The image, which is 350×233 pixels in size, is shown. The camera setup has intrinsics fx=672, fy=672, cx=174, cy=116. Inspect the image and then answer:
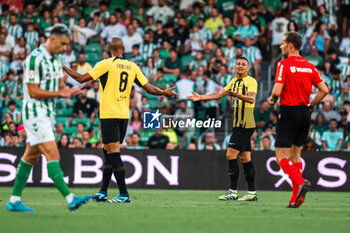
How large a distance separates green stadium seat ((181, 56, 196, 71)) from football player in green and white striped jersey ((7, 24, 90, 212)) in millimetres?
11405

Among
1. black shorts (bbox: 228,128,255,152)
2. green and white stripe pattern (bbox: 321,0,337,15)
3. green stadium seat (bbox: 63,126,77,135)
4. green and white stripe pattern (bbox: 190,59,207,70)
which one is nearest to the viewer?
black shorts (bbox: 228,128,255,152)

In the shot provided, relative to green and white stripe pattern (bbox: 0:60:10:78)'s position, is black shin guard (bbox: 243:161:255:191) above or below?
below

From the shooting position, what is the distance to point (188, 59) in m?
19.9

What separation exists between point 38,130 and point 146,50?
12.5m

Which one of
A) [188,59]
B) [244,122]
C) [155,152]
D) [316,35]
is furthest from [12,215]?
[316,35]

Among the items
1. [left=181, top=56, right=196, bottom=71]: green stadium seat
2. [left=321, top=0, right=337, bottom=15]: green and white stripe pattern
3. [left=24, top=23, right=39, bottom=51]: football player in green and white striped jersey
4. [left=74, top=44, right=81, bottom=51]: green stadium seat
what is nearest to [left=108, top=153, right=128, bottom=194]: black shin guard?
[left=181, top=56, right=196, bottom=71]: green stadium seat

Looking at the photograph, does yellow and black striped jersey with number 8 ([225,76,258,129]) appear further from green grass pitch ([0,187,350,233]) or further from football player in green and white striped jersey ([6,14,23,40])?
football player in green and white striped jersey ([6,14,23,40])

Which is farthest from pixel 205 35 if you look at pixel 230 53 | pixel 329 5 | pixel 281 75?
pixel 281 75

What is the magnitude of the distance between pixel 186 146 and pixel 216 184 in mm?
1152

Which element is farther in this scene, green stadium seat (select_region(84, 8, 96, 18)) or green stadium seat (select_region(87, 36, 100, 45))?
green stadium seat (select_region(84, 8, 96, 18))

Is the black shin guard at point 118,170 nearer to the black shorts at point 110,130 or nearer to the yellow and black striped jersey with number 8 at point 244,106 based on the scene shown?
the black shorts at point 110,130

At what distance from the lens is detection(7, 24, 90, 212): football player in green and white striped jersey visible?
25.8 feet

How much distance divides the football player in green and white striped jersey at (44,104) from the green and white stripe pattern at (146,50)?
1196cm

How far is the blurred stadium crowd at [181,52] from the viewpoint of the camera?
16.0 metres
